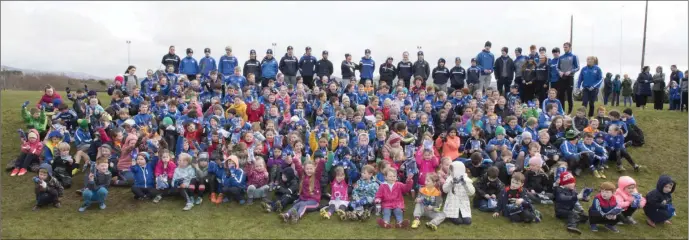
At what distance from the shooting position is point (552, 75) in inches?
609

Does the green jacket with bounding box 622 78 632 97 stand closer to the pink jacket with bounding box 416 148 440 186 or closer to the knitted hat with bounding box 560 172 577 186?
the knitted hat with bounding box 560 172 577 186

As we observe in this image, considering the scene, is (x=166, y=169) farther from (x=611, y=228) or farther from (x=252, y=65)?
(x=611, y=228)

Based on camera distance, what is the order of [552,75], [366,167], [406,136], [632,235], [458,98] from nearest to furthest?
[632,235] < [366,167] < [406,136] < [458,98] < [552,75]

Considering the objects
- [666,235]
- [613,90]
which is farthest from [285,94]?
[613,90]

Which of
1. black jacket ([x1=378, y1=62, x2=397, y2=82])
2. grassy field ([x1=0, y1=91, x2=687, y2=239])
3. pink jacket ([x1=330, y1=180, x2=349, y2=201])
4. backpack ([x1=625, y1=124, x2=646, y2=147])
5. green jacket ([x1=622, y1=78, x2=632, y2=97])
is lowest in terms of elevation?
grassy field ([x1=0, y1=91, x2=687, y2=239])

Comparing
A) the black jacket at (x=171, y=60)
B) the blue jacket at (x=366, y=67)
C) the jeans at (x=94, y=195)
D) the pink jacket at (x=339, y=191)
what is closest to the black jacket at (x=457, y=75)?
the blue jacket at (x=366, y=67)

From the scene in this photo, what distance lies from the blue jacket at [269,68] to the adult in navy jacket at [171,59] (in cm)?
340

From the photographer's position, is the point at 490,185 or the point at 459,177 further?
the point at 490,185

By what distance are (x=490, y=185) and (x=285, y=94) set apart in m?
7.32

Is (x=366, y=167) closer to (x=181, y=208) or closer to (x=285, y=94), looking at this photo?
(x=181, y=208)

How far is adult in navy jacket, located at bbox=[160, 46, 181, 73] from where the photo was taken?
17.1 meters

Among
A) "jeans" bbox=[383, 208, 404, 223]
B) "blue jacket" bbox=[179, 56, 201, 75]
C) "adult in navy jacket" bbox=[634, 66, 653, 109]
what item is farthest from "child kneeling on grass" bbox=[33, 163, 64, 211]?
"adult in navy jacket" bbox=[634, 66, 653, 109]

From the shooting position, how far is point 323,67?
17.6 metres

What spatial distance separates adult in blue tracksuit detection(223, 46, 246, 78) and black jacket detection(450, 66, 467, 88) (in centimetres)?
846
